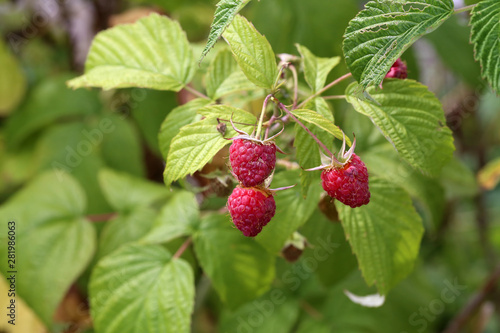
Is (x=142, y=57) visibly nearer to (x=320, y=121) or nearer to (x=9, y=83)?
(x=320, y=121)

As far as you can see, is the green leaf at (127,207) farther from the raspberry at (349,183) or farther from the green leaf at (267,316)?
the raspberry at (349,183)

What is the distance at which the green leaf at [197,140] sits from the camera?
0.59 m

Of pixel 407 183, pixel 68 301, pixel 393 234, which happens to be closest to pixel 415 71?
pixel 407 183

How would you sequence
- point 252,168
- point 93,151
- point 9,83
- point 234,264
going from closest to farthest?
point 252,168 → point 234,264 → point 93,151 → point 9,83

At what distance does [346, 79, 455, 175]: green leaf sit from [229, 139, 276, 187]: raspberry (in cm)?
15

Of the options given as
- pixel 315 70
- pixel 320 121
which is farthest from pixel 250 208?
pixel 315 70

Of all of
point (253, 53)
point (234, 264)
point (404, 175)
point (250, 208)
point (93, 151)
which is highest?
point (253, 53)

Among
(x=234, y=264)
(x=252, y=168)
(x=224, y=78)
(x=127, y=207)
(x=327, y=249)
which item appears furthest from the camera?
(x=127, y=207)

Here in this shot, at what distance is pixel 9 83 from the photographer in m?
1.51

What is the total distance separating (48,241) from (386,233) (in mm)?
718

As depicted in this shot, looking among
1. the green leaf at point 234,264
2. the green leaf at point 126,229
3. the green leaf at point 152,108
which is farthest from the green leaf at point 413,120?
the green leaf at point 152,108

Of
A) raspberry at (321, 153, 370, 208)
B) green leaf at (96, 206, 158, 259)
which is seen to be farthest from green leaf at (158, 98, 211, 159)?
green leaf at (96, 206, 158, 259)

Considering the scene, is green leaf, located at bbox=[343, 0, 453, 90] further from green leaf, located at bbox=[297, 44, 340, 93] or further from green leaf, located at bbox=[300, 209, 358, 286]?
green leaf, located at bbox=[300, 209, 358, 286]

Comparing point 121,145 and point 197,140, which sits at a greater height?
point 197,140
